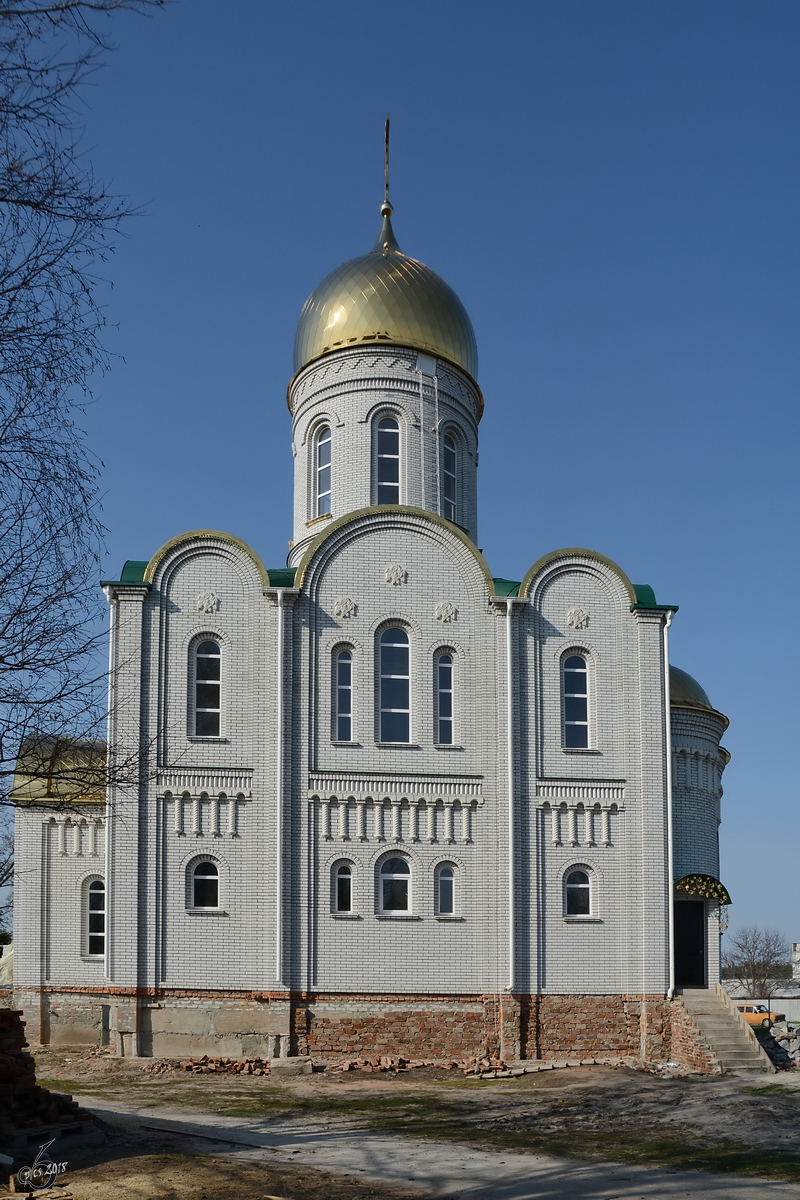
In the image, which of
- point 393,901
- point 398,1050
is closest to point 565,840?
point 393,901

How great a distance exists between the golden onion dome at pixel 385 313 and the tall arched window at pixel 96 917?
1172cm

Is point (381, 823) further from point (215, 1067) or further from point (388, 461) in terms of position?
point (388, 461)

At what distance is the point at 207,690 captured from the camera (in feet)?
73.6

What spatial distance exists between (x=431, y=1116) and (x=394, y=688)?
853cm

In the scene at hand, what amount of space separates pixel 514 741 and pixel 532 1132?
8528 mm

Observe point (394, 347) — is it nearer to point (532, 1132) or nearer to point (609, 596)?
point (609, 596)

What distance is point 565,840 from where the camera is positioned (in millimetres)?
22594

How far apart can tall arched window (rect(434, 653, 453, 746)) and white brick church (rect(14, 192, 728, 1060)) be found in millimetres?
85

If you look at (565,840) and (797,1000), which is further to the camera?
(797,1000)

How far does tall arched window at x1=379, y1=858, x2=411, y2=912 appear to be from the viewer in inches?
872

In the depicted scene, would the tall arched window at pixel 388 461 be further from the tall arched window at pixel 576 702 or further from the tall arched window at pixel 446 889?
the tall arched window at pixel 446 889

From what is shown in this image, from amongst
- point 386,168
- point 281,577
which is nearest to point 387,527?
point 281,577

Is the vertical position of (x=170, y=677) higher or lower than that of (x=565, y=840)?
higher

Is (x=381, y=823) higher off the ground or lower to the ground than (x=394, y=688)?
lower
